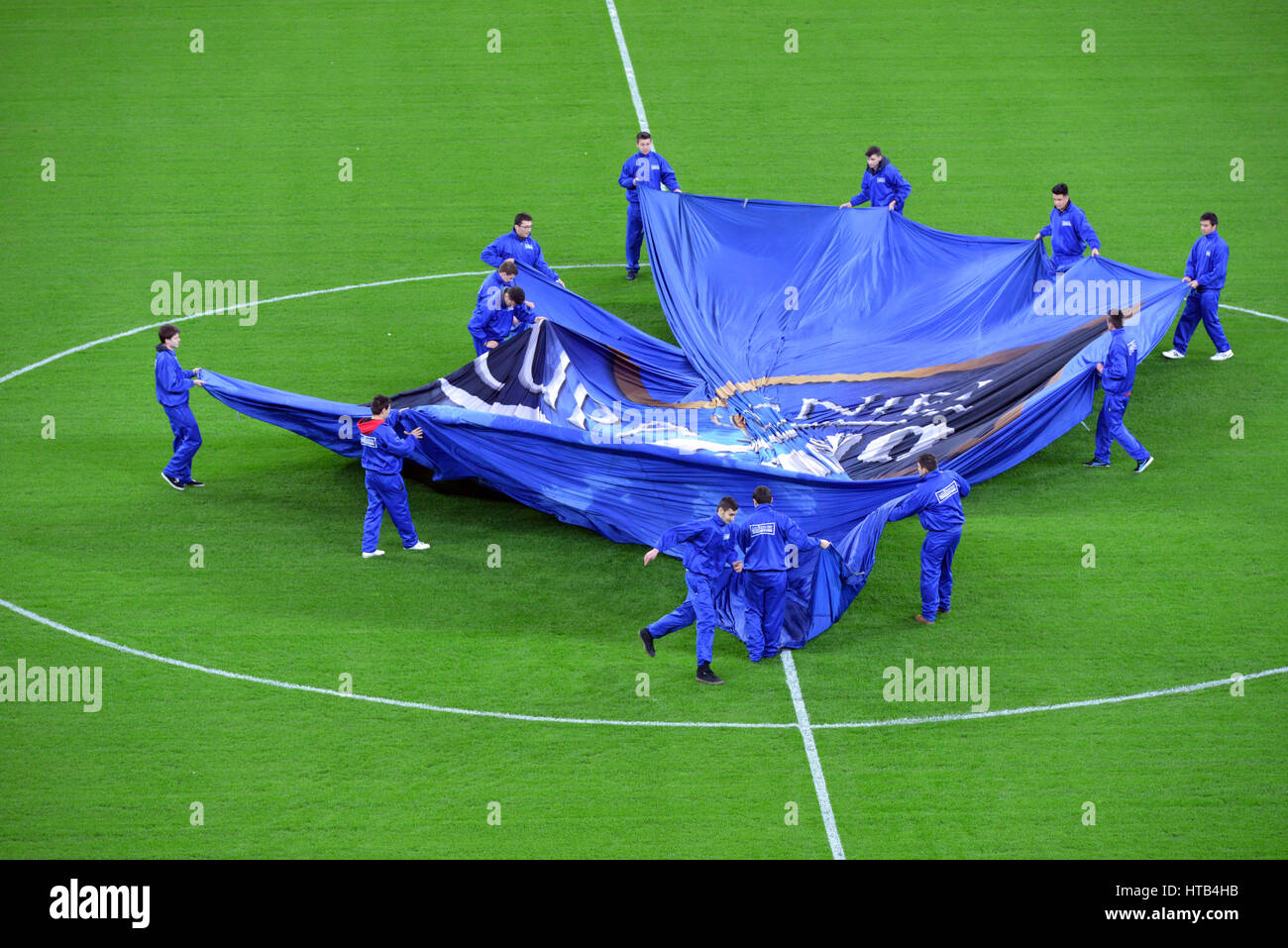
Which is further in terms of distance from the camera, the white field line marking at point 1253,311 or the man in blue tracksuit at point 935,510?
the white field line marking at point 1253,311

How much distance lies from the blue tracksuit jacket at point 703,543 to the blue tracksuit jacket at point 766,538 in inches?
5.7

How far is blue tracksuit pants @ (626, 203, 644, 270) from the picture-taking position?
79.1 ft

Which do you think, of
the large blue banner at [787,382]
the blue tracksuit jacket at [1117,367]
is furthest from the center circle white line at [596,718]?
the blue tracksuit jacket at [1117,367]

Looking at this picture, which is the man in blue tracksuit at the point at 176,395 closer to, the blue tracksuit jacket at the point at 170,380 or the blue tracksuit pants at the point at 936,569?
the blue tracksuit jacket at the point at 170,380

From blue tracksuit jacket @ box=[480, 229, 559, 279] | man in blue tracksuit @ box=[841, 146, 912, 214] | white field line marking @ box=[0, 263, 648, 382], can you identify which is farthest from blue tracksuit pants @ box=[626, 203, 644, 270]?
man in blue tracksuit @ box=[841, 146, 912, 214]

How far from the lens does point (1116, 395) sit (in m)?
18.5

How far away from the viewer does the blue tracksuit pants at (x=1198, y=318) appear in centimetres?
2112

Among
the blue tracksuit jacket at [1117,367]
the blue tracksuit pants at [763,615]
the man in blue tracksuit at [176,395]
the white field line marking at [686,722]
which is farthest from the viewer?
the blue tracksuit jacket at [1117,367]

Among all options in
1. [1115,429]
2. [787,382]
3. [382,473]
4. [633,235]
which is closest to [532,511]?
[382,473]

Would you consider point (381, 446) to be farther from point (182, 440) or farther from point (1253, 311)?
point (1253, 311)

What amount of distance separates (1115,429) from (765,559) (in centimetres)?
603

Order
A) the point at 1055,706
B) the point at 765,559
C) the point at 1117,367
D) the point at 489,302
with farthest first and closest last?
the point at 489,302 < the point at 1117,367 < the point at 765,559 < the point at 1055,706

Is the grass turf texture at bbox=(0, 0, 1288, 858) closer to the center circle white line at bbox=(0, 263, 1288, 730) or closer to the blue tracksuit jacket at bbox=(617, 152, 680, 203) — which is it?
the center circle white line at bbox=(0, 263, 1288, 730)

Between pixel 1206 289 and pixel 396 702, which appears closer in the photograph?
pixel 396 702
